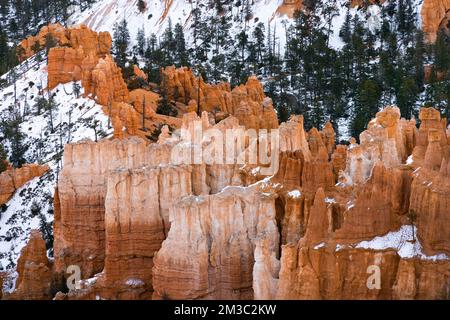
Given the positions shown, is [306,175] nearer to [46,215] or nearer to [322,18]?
[46,215]

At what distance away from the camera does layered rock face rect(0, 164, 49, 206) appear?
56.5 meters

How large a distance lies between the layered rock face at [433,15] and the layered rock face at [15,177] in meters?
45.6

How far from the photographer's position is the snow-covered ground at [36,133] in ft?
174

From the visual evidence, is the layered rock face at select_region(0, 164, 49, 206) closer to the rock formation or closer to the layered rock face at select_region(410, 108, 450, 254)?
the rock formation

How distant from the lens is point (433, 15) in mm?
85500

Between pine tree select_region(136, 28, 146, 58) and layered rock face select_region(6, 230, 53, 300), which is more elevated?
pine tree select_region(136, 28, 146, 58)

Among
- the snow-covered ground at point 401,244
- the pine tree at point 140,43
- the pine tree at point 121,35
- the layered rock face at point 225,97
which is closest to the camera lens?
the snow-covered ground at point 401,244

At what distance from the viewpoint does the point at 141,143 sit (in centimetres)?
3891

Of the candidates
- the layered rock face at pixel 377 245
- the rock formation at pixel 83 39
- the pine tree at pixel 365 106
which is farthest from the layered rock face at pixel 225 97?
the layered rock face at pixel 377 245

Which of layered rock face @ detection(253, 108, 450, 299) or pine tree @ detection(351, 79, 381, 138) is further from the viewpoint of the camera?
pine tree @ detection(351, 79, 381, 138)

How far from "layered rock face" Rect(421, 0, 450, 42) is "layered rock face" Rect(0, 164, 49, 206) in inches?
1797

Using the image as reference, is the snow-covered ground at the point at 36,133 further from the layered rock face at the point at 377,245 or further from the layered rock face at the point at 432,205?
the layered rock face at the point at 432,205

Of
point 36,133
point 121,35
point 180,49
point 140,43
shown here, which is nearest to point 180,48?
point 180,49

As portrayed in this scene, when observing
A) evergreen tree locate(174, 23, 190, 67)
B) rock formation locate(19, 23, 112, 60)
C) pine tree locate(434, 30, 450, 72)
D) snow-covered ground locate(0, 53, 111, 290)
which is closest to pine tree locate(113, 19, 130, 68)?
evergreen tree locate(174, 23, 190, 67)
